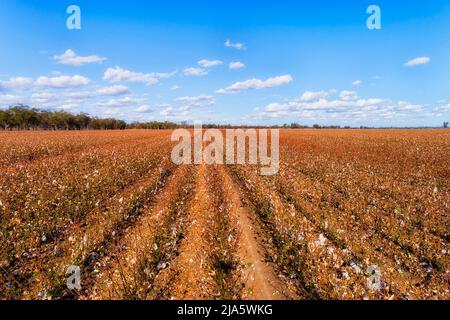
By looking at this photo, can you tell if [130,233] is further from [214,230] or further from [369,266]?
[369,266]

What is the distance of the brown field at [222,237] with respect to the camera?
282 inches

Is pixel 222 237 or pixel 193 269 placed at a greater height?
pixel 222 237

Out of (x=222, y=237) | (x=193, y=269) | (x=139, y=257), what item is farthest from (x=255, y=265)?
(x=139, y=257)

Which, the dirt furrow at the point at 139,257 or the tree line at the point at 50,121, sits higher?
the tree line at the point at 50,121

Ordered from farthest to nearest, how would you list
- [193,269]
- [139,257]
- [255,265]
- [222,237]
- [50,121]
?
[50,121] → [222,237] → [139,257] → [255,265] → [193,269]

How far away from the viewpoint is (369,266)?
8062 millimetres

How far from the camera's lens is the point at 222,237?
978cm

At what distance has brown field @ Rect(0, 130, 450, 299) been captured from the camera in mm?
7152

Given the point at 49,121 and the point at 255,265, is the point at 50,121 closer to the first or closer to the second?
the point at 49,121

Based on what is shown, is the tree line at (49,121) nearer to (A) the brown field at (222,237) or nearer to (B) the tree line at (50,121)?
(B) the tree line at (50,121)

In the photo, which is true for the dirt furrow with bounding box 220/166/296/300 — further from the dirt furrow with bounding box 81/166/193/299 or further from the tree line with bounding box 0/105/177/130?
the tree line with bounding box 0/105/177/130

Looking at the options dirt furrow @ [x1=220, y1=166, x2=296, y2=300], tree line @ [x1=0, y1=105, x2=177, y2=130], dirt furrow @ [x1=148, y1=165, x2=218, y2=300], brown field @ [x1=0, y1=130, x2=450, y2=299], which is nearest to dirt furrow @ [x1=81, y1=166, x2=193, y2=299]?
brown field @ [x1=0, y1=130, x2=450, y2=299]

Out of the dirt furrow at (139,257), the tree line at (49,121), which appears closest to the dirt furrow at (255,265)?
the dirt furrow at (139,257)
